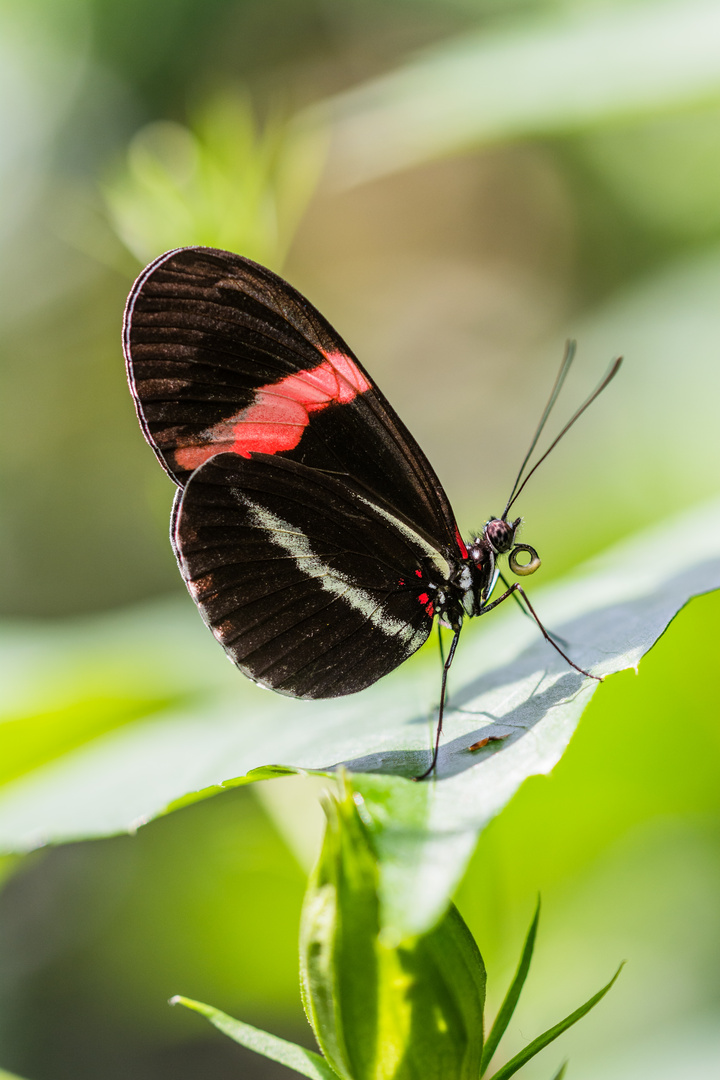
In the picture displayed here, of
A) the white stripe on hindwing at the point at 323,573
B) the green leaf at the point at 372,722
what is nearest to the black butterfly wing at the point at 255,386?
the white stripe on hindwing at the point at 323,573

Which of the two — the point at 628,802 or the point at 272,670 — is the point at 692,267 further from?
the point at 272,670

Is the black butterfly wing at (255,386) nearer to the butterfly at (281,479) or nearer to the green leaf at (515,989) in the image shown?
the butterfly at (281,479)

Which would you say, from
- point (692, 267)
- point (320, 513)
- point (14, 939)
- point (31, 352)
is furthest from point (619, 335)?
point (31, 352)

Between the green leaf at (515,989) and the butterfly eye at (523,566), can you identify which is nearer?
the green leaf at (515,989)

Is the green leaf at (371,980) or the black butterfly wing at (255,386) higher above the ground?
the black butterfly wing at (255,386)

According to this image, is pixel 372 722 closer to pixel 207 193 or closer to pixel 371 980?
pixel 371 980

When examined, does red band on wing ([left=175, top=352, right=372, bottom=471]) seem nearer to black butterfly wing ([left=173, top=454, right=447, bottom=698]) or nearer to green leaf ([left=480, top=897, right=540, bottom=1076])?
black butterfly wing ([left=173, top=454, right=447, bottom=698])
